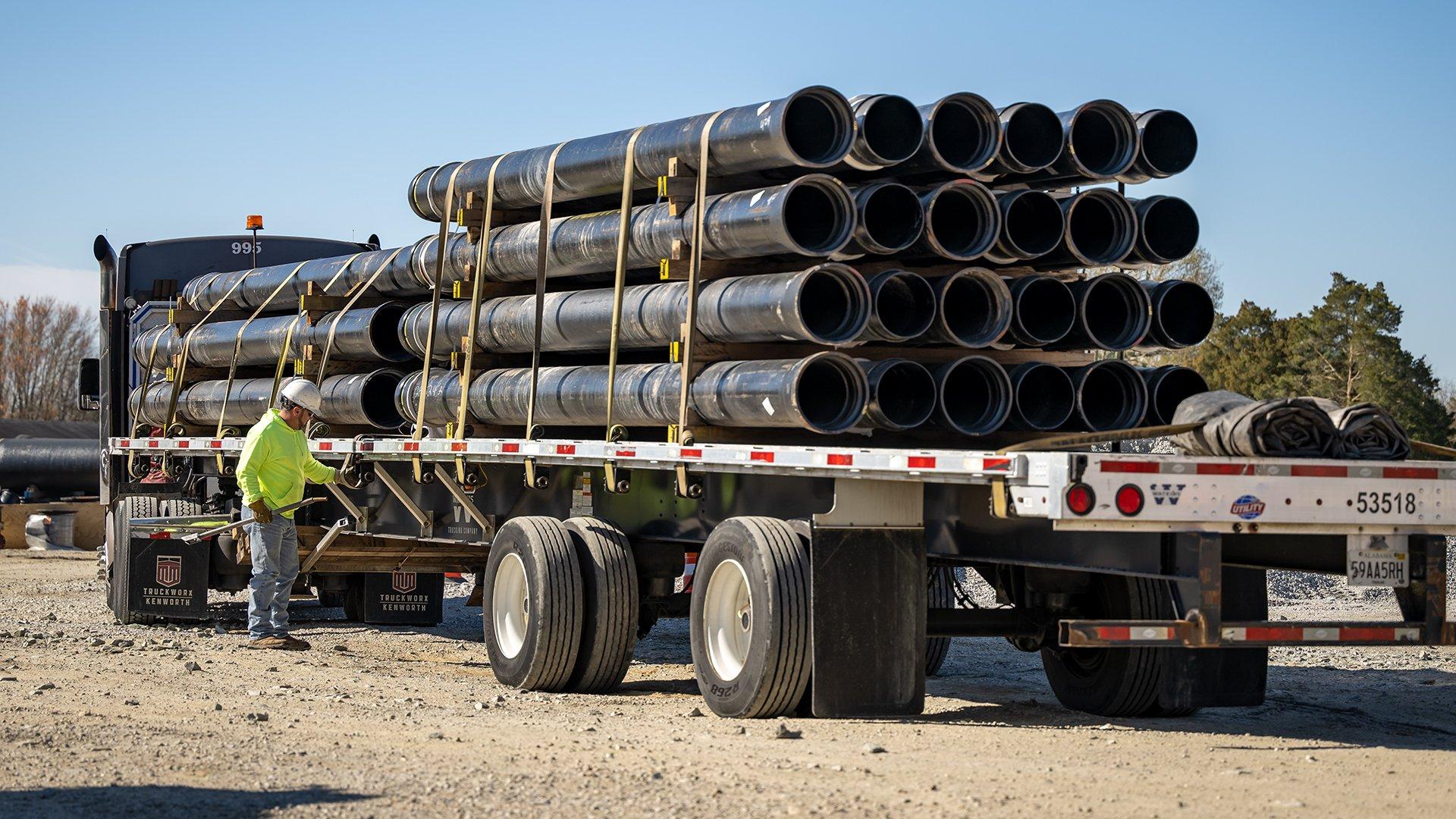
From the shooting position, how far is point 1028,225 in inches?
350

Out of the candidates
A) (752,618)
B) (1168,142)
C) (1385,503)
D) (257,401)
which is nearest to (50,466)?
(257,401)

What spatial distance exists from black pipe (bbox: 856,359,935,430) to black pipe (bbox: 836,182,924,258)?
54 centimetres

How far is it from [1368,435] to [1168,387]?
1.62m

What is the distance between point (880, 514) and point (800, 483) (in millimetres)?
564

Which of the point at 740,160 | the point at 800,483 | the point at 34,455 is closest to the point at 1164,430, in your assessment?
the point at 800,483

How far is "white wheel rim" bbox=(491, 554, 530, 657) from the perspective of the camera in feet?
34.0

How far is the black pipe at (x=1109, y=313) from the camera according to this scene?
350 inches

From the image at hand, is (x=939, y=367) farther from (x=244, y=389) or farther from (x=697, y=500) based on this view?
(x=244, y=389)

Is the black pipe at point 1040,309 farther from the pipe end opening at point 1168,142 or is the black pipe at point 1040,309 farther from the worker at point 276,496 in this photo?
the worker at point 276,496

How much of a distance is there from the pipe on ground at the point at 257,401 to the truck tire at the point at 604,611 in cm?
330

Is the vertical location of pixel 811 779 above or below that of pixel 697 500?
below

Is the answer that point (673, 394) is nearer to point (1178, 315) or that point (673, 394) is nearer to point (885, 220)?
point (885, 220)

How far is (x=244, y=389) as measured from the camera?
48.0ft

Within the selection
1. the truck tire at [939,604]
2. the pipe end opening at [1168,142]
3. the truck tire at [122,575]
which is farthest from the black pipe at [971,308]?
the truck tire at [122,575]
